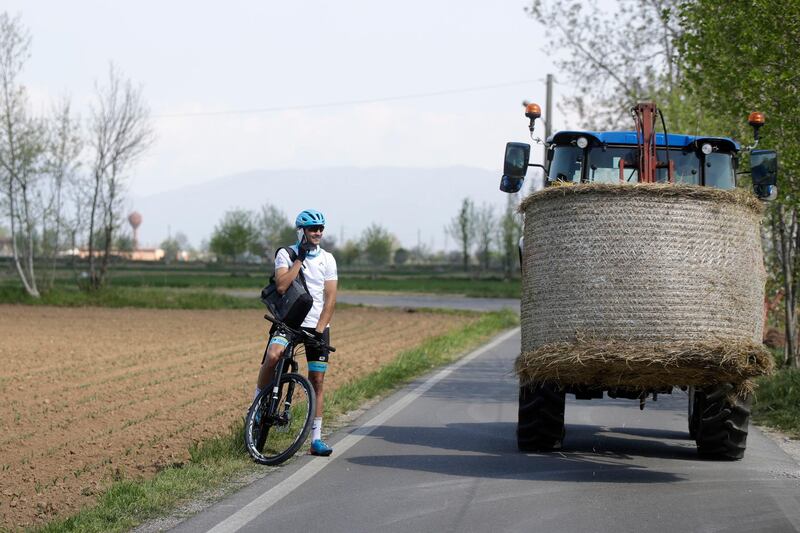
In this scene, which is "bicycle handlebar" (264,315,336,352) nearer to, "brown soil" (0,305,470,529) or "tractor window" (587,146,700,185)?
"brown soil" (0,305,470,529)

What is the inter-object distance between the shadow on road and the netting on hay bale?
0.82 metres

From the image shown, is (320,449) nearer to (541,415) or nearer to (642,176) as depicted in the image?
(541,415)

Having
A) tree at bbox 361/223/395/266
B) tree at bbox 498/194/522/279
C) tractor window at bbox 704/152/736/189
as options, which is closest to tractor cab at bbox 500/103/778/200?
tractor window at bbox 704/152/736/189

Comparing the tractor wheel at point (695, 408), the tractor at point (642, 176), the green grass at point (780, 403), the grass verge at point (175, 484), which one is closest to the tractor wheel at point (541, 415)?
the tractor at point (642, 176)

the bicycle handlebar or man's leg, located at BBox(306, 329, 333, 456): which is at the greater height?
the bicycle handlebar

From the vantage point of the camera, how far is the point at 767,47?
601 inches

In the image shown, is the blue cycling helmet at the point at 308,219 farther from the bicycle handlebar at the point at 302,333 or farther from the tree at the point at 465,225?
the tree at the point at 465,225

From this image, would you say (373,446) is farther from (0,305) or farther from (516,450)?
(0,305)

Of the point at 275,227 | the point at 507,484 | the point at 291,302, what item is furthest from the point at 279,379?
the point at 275,227

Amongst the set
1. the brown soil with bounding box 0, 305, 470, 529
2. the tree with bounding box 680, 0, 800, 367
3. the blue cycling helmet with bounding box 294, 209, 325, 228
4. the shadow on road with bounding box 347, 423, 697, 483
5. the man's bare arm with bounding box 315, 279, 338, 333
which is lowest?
the brown soil with bounding box 0, 305, 470, 529

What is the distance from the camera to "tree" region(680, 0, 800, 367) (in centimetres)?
1472

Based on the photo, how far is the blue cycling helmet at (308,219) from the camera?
9445mm

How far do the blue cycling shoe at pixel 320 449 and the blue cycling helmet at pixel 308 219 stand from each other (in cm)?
172

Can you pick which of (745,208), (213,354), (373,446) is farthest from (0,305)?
(745,208)
